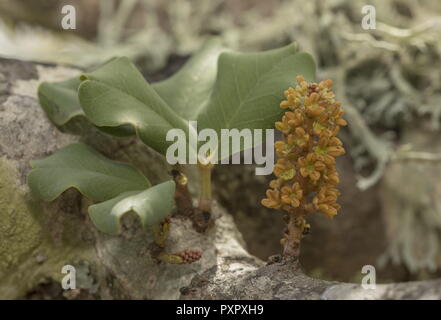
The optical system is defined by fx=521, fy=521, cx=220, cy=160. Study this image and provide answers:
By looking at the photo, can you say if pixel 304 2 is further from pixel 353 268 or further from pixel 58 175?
pixel 58 175

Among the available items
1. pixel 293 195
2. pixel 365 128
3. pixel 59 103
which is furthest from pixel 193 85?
pixel 365 128

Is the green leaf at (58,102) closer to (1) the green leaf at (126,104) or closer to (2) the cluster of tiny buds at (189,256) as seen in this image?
(1) the green leaf at (126,104)

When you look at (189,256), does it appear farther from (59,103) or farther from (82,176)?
(59,103)

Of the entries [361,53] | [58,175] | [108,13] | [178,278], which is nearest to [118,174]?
[58,175]

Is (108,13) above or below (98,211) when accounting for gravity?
above

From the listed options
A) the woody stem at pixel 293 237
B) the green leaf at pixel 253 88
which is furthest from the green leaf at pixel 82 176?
the woody stem at pixel 293 237

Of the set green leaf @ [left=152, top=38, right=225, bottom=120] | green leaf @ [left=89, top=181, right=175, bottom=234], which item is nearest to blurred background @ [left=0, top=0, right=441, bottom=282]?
green leaf @ [left=152, top=38, right=225, bottom=120]

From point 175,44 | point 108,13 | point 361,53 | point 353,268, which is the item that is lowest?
point 353,268
